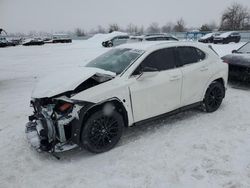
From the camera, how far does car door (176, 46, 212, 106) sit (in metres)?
4.80

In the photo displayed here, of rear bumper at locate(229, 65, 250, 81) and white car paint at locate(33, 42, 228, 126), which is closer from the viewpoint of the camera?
white car paint at locate(33, 42, 228, 126)

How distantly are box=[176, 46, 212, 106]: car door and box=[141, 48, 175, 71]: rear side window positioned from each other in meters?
0.20

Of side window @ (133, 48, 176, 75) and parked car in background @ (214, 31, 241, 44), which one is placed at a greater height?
side window @ (133, 48, 176, 75)

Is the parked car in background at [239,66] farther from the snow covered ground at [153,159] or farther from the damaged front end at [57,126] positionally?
the damaged front end at [57,126]

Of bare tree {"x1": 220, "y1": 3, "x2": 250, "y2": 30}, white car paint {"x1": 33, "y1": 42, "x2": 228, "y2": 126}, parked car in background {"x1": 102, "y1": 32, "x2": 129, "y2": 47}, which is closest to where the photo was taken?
white car paint {"x1": 33, "y1": 42, "x2": 228, "y2": 126}

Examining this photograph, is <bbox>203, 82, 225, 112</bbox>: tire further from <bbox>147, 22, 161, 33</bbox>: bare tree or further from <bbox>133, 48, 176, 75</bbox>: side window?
<bbox>147, 22, 161, 33</bbox>: bare tree

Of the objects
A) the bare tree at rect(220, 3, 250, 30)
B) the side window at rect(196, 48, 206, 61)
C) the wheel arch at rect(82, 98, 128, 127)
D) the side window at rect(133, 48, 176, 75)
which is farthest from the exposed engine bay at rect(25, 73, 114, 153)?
the bare tree at rect(220, 3, 250, 30)

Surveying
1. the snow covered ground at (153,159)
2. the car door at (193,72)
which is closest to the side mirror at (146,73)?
the car door at (193,72)

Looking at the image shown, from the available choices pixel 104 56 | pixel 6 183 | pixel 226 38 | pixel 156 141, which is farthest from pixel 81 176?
pixel 226 38

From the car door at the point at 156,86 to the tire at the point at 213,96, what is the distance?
0.97 metres

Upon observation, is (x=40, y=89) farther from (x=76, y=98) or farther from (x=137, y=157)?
(x=137, y=157)

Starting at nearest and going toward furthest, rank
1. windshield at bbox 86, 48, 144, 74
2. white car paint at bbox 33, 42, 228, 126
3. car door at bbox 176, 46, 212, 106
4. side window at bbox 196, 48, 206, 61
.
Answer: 1. white car paint at bbox 33, 42, 228, 126
2. windshield at bbox 86, 48, 144, 74
3. car door at bbox 176, 46, 212, 106
4. side window at bbox 196, 48, 206, 61

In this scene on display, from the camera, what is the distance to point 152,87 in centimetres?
424

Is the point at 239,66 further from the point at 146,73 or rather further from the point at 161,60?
the point at 146,73
